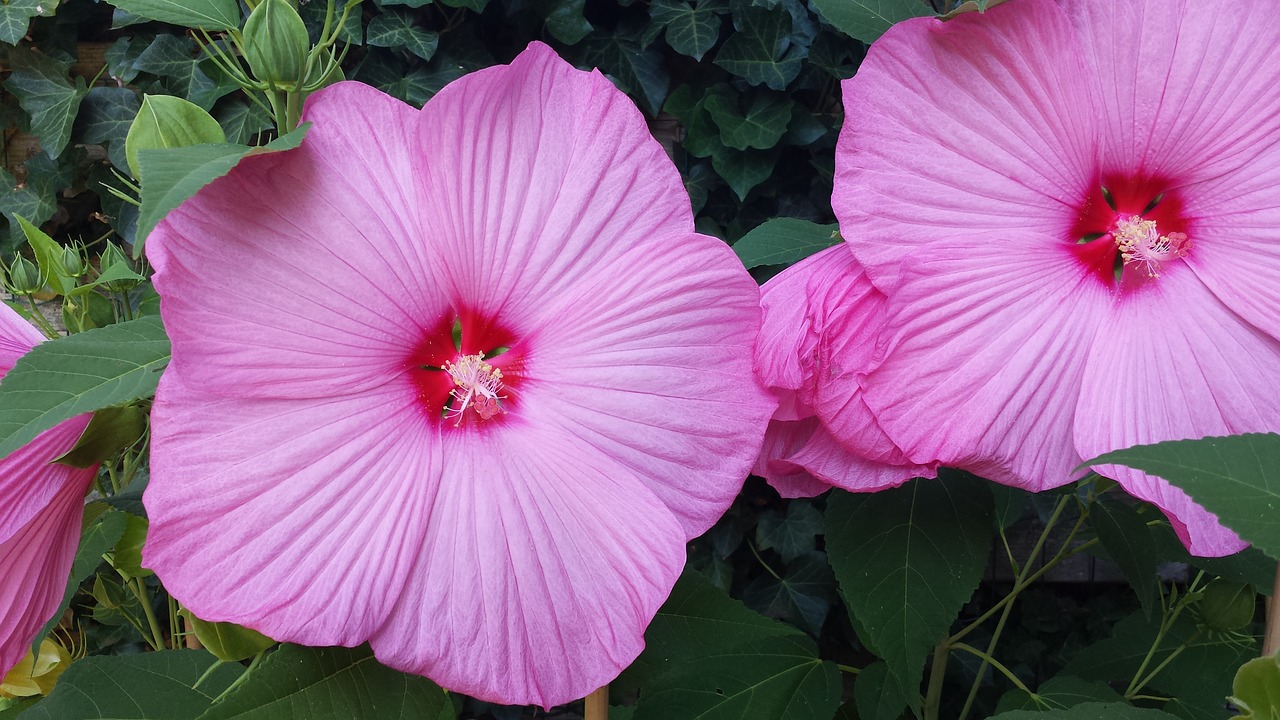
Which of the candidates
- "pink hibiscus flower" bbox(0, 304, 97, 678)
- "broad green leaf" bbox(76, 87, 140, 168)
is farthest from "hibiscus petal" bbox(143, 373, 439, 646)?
"broad green leaf" bbox(76, 87, 140, 168)

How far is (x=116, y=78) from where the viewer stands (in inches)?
63.6

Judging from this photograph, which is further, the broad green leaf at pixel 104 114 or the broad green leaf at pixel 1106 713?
the broad green leaf at pixel 104 114

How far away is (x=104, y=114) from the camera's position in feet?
5.46

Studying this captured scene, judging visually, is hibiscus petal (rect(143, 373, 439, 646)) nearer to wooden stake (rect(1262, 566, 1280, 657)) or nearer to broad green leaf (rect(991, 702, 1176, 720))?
broad green leaf (rect(991, 702, 1176, 720))

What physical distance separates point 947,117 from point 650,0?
1.22 m

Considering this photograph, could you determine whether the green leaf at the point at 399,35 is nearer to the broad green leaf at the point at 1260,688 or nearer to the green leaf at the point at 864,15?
the green leaf at the point at 864,15

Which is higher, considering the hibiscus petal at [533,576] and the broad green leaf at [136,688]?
the hibiscus petal at [533,576]

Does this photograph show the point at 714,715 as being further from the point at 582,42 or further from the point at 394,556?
the point at 582,42

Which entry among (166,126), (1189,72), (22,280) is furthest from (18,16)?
(1189,72)

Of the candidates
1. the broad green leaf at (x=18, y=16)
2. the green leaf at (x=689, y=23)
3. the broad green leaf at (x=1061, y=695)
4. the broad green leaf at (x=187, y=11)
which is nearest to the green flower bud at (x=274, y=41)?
the broad green leaf at (x=187, y=11)

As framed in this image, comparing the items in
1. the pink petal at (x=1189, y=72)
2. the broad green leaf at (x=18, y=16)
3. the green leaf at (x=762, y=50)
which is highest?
the green leaf at (x=762, y=50)

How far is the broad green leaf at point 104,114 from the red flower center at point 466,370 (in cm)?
151

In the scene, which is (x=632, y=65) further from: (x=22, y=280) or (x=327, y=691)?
(x=327, y=691)

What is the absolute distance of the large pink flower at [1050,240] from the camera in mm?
419
